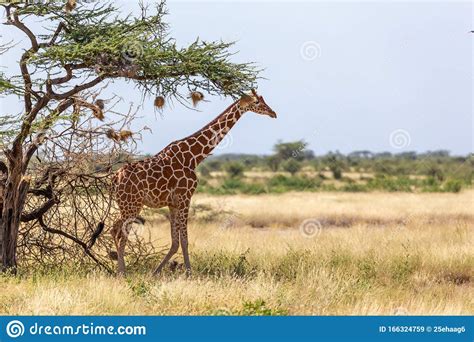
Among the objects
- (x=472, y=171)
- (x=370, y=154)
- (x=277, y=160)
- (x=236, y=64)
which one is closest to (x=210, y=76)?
(x=236, y=64)

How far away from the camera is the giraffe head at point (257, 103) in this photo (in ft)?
35.3

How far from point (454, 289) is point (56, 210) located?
5.93m

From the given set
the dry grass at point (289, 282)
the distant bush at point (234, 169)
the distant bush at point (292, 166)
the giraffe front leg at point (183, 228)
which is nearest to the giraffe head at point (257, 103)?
the giraffe front leg at point (183, 228)

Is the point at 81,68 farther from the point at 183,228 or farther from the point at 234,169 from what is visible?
the point at 234,169

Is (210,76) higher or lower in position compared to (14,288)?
higher

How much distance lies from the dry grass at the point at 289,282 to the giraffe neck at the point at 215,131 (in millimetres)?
1664

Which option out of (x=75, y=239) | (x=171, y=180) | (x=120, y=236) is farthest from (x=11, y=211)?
(x=171, y=180)

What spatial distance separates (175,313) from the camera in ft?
28.1

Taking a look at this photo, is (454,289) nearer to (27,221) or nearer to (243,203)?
(27,221)

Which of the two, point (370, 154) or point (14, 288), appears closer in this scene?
point (14, 288)

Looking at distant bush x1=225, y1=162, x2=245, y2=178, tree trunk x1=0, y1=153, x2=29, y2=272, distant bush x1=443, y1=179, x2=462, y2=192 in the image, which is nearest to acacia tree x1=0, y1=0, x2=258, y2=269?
tree trunk x1=0, y1=153, x2=29, y2=272
